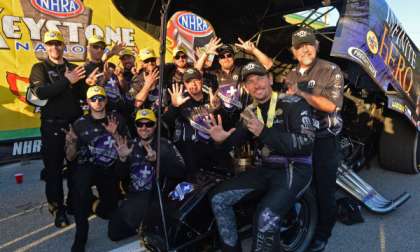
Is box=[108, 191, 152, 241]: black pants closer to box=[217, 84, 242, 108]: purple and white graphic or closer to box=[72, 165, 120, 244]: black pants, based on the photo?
box=[72, 165, 120, 244]: black pants

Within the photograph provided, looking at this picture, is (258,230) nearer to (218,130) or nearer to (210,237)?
(210,237)

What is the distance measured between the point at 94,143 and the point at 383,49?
2.99 meters

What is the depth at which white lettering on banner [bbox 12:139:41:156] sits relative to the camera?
5.35 metres

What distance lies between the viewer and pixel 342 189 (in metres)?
3.60

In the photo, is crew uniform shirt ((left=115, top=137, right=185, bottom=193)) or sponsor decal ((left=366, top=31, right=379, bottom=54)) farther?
sponsor decal ((left=366, top=31, right=379, bottom=54))

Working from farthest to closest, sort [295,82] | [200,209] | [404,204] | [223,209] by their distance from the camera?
[404,204] → [295,82] → [200,209] → [223,209]

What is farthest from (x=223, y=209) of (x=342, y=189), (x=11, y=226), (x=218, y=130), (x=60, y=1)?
(x=60, y=1)

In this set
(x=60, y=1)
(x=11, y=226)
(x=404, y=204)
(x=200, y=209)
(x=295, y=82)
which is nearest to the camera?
(x=200, y=209)

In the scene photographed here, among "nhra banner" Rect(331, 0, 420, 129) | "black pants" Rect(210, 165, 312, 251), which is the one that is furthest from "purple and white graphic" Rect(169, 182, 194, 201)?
"nhra banner" Rect(331, 0, 420, 129)

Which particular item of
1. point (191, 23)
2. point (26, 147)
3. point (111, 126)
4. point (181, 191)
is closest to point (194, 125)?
point (111, 126)

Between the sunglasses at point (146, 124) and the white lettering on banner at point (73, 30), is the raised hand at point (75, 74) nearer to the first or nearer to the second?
the sunglasses at point (146, 124)

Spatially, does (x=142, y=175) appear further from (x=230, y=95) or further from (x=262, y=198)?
(x=230, y=95)

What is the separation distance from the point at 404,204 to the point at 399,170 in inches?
48.0

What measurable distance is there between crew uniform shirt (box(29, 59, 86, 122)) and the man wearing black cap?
0.92 metres
